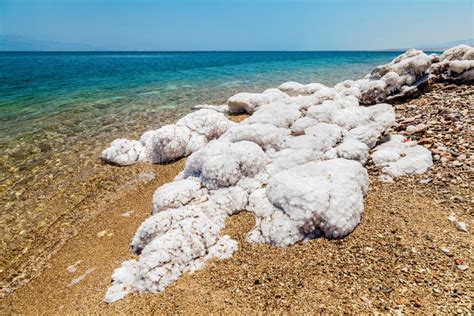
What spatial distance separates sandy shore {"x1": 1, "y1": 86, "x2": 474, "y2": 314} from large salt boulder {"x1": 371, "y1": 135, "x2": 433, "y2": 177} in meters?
0.26

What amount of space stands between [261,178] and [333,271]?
2.85m

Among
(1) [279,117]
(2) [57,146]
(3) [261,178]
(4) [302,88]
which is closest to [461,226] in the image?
(3) [261,178]

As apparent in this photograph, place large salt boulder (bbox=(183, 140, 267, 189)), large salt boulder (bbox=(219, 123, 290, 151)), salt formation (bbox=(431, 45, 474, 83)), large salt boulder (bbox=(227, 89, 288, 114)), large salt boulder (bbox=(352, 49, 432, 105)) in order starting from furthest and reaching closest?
large salt boulder (bbox=(227, 89, 288, 114)), large salt boulder (bbox=(352, 49, 432, 105)), salt formation (bbox=(431, 45, 474, 83)), large salt boulder (bbox=(219, 123, 290, 151)), large salt boulder (bbox=(183, 140, 267, 189))

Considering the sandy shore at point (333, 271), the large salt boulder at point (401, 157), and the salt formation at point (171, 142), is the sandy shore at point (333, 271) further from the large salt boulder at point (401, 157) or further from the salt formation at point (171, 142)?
the salt formation at point (171, 142)

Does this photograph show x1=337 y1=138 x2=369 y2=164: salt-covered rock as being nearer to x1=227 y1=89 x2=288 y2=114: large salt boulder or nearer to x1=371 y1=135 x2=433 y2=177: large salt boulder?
x1=371 y1=135 x2=433 y2=177: large salt boulder

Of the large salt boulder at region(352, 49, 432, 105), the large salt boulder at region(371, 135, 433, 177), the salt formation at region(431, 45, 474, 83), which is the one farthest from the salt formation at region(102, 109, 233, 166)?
the salt formation at region(431, 45, 474, 83)

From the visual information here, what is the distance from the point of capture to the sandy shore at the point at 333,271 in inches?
164

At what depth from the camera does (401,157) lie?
7359 millimetres

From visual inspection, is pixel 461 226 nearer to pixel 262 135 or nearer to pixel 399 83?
pixel 262 135

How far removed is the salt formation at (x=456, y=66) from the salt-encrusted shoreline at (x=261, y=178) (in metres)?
0.17

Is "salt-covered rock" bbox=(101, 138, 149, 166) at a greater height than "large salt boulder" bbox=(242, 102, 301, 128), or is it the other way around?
"large salt boulder" bbox=(242, 102, 301, 128)

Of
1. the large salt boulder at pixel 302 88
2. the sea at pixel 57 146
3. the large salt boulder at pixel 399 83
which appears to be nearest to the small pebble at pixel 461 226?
the large salt boulder at pixel 399 83

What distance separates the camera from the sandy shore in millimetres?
Result: 4172

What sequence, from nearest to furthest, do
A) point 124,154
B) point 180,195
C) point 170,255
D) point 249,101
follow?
point 170,255
point 180,195
point 124,154
point 249,101
